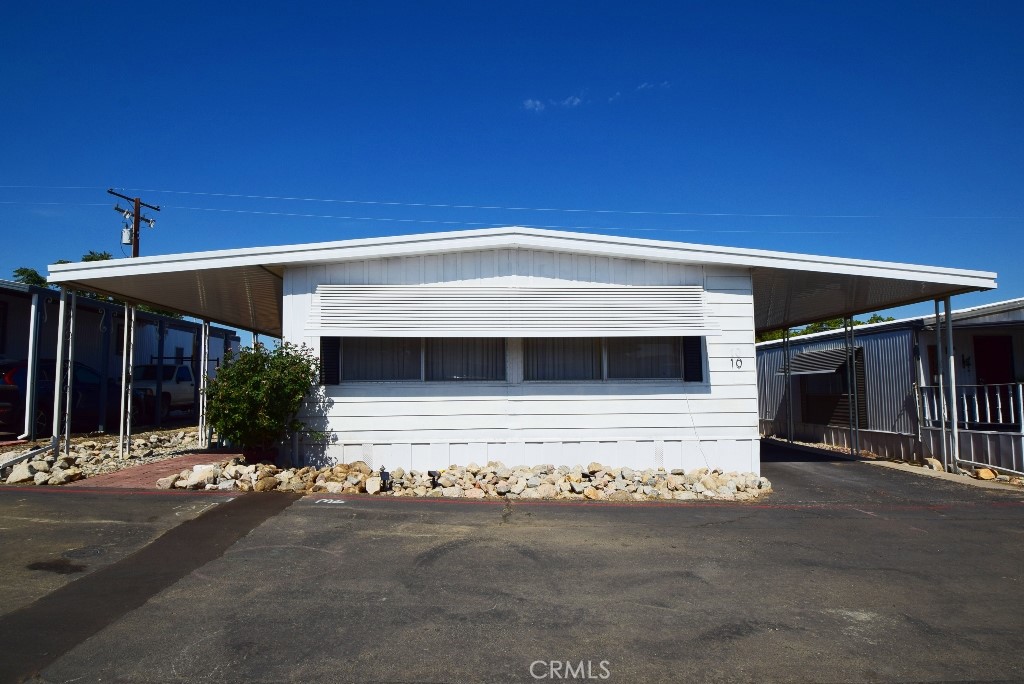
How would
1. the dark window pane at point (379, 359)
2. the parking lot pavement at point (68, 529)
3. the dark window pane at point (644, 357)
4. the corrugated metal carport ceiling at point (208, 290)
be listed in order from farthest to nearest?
the dark window pane at point (644, 357), the dark window pane at point (379, 359), the corrugated metal carport ceiling at point (208, 290), the parking lot pavement at point (68, 529)

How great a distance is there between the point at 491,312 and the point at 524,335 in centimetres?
57

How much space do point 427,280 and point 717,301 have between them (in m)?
4.27

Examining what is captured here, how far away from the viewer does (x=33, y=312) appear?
12500mm

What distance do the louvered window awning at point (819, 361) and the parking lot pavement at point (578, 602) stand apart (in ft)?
24.2

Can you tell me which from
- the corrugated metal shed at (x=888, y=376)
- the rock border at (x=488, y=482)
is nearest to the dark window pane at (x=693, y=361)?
the rock border at (x=488, y=482)

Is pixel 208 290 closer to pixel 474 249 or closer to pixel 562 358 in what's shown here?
pixel 474 249

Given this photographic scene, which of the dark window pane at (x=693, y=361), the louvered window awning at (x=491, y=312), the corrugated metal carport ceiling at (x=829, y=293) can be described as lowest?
the dark window pane at (x=693, y=361)

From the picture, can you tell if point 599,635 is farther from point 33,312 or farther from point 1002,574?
point 33,312

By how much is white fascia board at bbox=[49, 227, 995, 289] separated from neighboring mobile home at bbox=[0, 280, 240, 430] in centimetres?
371

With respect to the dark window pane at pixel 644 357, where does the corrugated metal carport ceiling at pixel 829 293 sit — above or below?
above

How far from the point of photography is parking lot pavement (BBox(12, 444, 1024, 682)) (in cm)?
366

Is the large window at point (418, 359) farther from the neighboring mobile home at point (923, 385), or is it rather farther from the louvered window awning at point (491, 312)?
the neighboring mobile home at point (923, 385)

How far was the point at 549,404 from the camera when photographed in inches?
373

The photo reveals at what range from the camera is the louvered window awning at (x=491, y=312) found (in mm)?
9148
